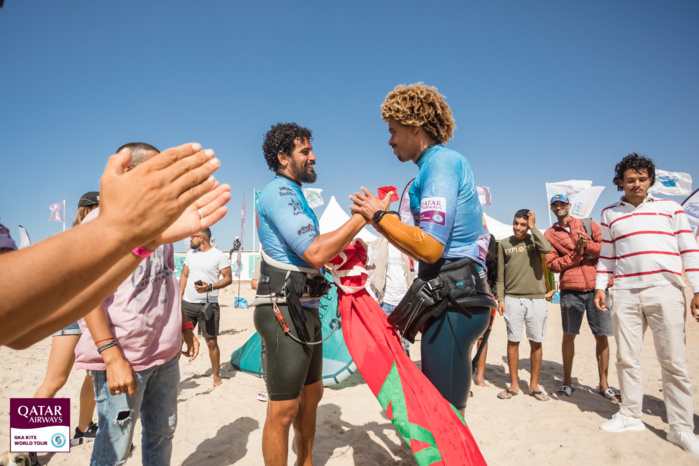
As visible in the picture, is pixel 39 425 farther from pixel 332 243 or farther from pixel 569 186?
pixel 569 186

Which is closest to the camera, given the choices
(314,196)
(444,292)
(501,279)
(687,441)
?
(444,292)

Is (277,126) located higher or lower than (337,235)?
higher

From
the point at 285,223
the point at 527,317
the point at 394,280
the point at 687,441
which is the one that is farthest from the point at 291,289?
the point at 394,280

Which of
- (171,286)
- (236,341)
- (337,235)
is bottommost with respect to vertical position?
(236,341)

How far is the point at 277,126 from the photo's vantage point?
3131mm

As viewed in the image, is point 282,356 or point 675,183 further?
point 675,183

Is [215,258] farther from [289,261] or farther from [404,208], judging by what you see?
[404,208]

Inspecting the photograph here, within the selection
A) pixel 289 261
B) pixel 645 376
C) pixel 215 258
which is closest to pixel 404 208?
pixel 289 261

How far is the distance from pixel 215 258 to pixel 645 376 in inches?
290

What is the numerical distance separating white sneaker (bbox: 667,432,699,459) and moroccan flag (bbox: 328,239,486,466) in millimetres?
2982

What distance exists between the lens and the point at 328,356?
607cm

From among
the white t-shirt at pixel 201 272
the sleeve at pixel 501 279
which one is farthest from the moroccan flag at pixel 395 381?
the white t-shirt at pixel 201 272

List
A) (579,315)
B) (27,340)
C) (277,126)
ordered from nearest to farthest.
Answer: (27,340)
(277,126)
(579,315)

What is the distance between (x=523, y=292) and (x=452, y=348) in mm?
3994
